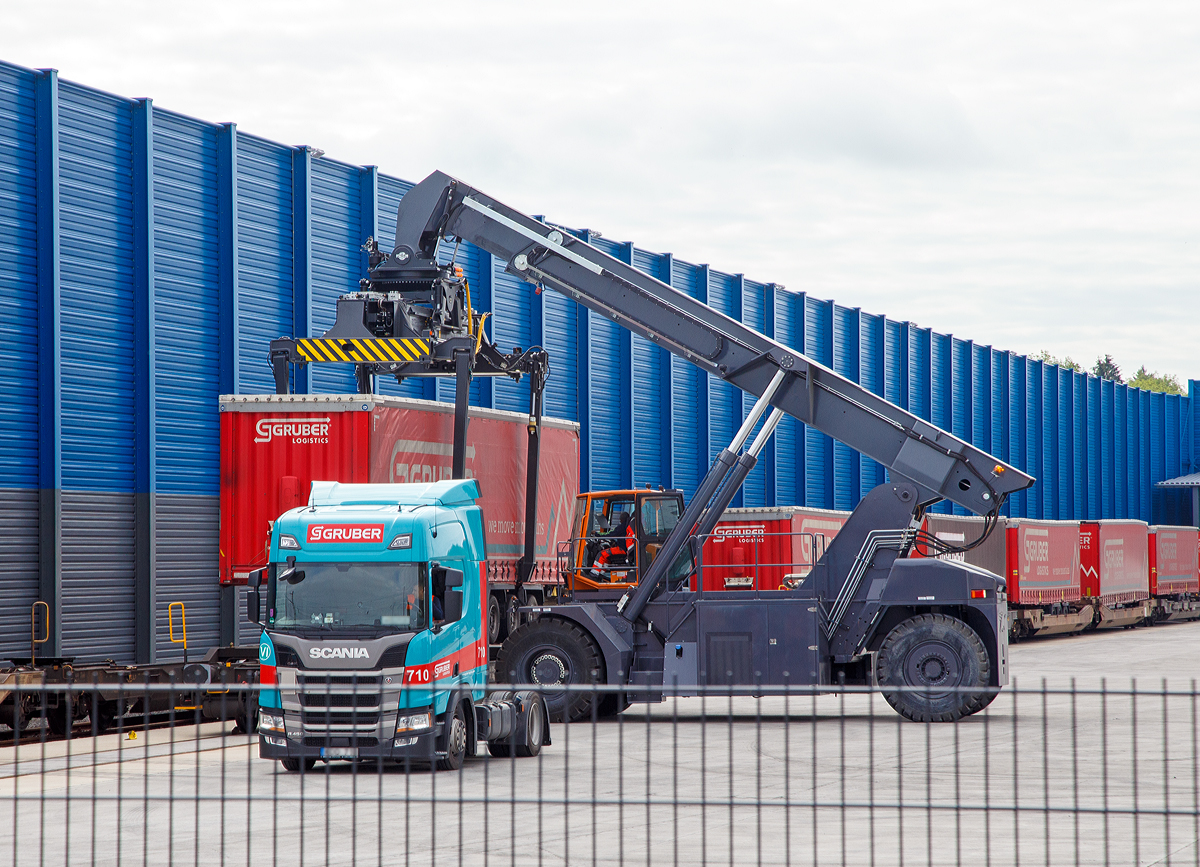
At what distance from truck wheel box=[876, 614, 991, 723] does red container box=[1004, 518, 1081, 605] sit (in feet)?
56.5

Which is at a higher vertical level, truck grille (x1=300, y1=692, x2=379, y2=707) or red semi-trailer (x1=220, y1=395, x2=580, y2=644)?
red semi-trailer (x1=220, y1=395, x2=580, y2=644)

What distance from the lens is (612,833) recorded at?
993 cm

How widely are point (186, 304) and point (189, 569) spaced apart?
439cm

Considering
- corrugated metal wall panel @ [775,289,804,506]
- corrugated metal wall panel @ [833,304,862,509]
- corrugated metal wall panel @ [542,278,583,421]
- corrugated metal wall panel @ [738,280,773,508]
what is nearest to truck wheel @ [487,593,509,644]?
corrugated metal wall panel @ [542,278,583,421]

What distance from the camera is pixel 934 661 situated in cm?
1648

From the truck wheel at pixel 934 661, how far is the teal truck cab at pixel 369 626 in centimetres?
567

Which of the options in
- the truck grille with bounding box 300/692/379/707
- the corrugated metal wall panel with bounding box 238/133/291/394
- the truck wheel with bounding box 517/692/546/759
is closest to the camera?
the truck grille with bounding box 300/692/379/707

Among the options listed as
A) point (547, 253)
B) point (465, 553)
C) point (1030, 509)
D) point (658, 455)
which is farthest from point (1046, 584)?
point (465, 553)

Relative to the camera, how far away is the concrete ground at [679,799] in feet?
23.3

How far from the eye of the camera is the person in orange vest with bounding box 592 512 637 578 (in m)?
20.6

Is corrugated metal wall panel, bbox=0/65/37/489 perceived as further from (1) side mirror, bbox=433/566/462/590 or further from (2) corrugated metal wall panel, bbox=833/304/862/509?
(2) corrugated metal wall panel, bbox=833/304/862/509

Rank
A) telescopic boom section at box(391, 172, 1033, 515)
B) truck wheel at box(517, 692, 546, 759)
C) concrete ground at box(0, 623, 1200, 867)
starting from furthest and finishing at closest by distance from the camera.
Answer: telescopic boom section at box(391, 172, 1033, 515) < truck wheel at box(517, 692, 546, 759) < concrete ground at box(0, 623, 1200, 867)

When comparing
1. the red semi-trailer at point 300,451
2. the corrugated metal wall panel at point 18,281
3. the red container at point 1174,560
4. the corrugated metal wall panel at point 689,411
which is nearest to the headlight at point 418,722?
the red semi-trailer at point 300,451

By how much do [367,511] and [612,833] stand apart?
162 inches
